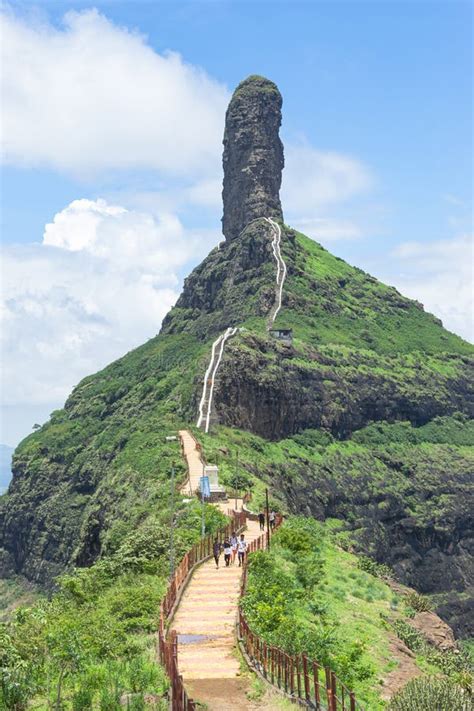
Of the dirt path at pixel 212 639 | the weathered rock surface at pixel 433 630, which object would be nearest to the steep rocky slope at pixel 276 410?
the weathered rock surface at pixel 433 630

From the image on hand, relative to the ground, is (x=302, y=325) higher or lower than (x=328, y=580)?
higher

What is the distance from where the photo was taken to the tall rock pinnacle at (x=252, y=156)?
14688 centimetres

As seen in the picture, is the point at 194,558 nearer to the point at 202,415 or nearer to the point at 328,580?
the point at 328,580

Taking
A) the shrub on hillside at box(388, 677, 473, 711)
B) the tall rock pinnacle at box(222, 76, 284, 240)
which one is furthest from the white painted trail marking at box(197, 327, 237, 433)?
the shrub on hillside at box(388, 677, 473, 711)

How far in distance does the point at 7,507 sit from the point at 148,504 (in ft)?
244

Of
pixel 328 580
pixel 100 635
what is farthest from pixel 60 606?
pixel 328 580

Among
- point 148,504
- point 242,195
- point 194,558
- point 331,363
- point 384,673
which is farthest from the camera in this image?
point 242,195

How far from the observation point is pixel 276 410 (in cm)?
10638

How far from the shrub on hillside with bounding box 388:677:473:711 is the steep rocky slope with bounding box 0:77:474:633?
45.8m

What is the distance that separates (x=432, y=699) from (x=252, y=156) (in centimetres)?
13407

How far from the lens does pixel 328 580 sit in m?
39.8

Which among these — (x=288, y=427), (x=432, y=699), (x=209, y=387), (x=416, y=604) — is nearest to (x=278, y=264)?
(x=288, y=427)

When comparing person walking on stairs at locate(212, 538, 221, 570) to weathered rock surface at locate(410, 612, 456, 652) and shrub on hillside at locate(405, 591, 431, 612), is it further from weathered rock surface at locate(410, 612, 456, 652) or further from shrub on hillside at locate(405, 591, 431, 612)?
shrub on hillside at locate(405, 591, 431, 612)

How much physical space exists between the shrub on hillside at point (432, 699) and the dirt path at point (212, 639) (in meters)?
4.07
